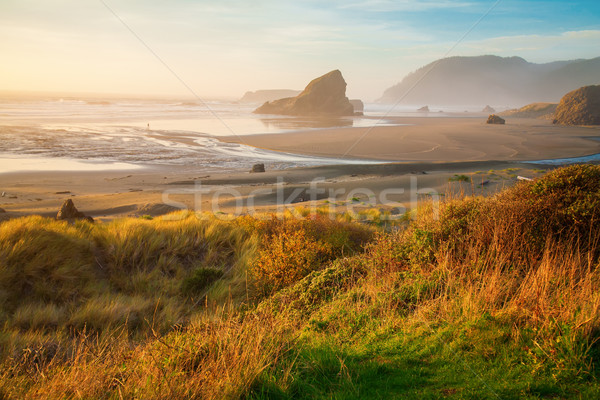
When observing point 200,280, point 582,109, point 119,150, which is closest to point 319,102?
point 582,109

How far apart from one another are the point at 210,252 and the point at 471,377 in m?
6.89

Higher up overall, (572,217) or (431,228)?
(572,217)

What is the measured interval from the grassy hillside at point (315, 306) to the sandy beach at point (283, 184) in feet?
13.4

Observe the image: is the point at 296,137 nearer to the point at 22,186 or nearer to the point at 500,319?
the point at 22,186

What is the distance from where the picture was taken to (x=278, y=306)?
6.23 meters

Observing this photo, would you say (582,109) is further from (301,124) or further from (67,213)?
(67,213)

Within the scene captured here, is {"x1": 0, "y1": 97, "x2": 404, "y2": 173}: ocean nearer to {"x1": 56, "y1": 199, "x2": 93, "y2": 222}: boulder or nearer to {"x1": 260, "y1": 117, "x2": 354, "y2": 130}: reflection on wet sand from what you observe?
{"x1": 260, "y1": 117, "x2": 354, "y2": 130}: reflection on wet sand

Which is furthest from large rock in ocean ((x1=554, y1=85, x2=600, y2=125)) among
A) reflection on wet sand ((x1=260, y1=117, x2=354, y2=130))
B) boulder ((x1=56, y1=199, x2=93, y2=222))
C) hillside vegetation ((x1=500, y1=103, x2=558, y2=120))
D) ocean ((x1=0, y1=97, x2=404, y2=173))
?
boulder ((x1=56, y1=199, x2=93, y2=222))

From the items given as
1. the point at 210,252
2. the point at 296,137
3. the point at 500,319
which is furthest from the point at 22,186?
the point at 296,137

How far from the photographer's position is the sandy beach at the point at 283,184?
16.1m

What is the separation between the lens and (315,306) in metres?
5.97

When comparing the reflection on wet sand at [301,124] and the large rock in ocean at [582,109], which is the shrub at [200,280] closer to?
the reflection on wet sand at [301,124]

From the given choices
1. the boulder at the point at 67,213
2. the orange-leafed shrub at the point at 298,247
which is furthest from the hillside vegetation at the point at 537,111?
the boulder at the point at 67,213

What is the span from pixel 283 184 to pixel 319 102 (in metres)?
Answer: 68.6
